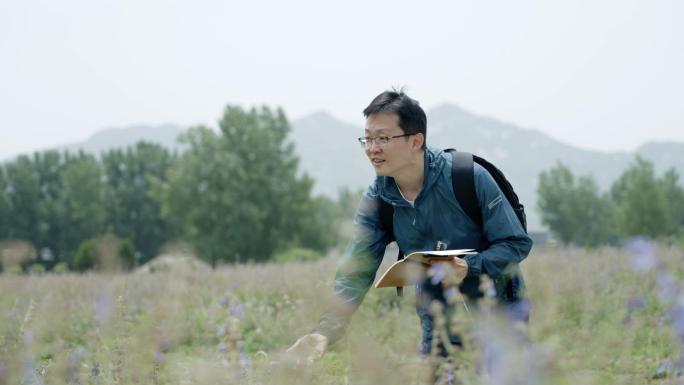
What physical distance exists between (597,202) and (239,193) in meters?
35.1

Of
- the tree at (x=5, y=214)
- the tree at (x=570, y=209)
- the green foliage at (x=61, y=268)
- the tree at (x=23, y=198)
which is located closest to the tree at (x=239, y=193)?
the tree at (x=23, y=198)

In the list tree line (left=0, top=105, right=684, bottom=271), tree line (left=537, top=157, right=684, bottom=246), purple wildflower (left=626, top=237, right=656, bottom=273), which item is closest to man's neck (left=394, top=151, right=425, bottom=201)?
purple wildflower (left=626, top=237, right=656, bottom=273)

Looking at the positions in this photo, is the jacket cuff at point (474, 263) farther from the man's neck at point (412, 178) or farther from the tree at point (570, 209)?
the tree at point (570, 209)

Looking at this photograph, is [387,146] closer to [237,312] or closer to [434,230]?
[434,230]

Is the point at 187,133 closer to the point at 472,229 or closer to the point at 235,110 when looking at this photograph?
the point at 235,110

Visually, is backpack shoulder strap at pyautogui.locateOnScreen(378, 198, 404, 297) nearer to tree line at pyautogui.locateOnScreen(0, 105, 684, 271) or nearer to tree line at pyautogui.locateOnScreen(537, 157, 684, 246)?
tree line at pyautogui.locateOnScreen(0, 105, 684, 271)

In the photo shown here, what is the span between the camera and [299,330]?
10.8ft

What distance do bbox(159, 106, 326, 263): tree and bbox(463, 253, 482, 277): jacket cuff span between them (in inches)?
1356

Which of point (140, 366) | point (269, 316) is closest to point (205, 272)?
point (269, 316)

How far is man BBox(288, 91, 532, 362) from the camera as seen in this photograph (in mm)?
2951

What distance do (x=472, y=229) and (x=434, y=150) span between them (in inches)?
15.0

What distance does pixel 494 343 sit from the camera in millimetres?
1532

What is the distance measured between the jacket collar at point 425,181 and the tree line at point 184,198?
2713 centimetres

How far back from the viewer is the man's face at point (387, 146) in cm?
299
